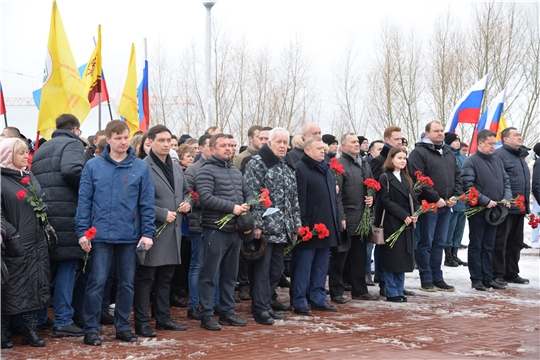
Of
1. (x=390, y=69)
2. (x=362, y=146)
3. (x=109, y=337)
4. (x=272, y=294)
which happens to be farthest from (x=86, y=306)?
(x=390, y=69)

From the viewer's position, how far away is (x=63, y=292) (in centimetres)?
758

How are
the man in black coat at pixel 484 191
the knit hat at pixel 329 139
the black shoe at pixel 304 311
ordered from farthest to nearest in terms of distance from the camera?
the knit hat at pixel 329 139 < the man in black coat at pixel 484 191 < the black shoe at pixel 304 311

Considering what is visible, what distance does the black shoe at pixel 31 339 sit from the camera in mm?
7075

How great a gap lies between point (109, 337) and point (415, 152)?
219 inches

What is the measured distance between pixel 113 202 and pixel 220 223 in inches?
54.9

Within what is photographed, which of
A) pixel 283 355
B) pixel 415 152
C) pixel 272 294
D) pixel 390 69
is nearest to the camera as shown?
pixel 283 355

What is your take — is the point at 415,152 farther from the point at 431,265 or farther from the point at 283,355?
the point at 283,355

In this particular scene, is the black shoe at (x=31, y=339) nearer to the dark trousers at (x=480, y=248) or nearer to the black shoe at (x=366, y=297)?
the black shoe at (x=366, y=297)

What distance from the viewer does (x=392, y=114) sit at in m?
30.4

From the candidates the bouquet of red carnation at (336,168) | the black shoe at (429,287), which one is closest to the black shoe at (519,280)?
the black shoe at (429,287)

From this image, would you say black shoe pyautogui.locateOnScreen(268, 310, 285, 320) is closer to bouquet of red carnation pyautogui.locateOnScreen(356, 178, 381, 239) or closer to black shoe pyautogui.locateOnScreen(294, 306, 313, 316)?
black shoe pyautogui.locateOnScreen(294, 306, 313, 316)

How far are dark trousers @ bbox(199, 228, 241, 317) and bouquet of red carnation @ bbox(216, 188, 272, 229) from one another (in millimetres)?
136

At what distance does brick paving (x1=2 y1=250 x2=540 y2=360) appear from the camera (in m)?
6.87

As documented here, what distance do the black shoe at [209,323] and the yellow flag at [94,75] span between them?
557 cm
